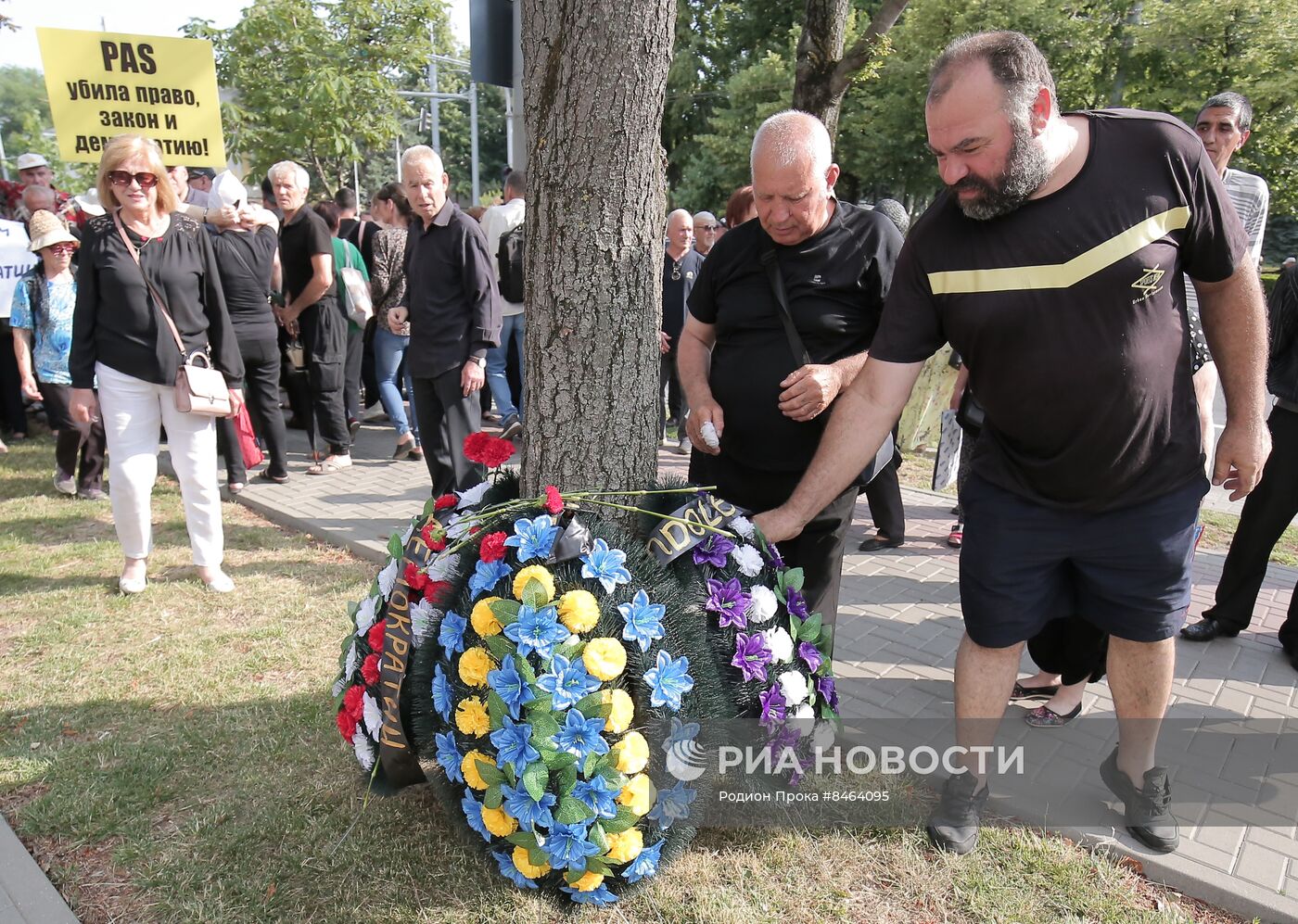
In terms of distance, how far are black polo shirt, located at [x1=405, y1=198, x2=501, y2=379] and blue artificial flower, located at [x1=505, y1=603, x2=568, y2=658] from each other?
3095 millimetres

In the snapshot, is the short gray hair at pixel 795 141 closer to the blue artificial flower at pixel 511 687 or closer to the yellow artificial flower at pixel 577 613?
the yellow artificial flower at pixel 577 613

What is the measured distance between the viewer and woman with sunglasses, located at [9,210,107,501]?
20.2 ft

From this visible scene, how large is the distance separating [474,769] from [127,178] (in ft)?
10.7

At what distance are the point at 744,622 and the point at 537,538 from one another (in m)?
0.64

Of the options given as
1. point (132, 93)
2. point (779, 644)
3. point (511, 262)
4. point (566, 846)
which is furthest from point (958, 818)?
point (132, 93)

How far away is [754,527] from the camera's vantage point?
253cm

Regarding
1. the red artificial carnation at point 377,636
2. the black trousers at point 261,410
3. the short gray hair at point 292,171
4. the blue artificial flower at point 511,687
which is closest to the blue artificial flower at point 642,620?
the blue artificial flower at point 511,687

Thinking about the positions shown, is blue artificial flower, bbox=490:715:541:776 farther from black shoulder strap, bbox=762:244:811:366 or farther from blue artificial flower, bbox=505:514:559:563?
black shoulder strap, bbox=762:244:811:366

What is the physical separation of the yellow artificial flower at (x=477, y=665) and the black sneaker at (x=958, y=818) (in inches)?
57.0

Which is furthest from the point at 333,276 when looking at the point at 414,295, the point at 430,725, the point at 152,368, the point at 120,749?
the point at 430,725

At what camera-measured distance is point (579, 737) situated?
79.2 inches

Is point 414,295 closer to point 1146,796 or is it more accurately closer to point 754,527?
point 754,527

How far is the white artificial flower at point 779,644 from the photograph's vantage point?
2.40 metres

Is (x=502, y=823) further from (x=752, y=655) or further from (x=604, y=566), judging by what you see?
(x=752, y=655)
